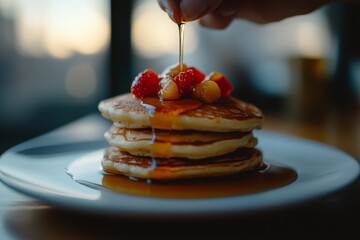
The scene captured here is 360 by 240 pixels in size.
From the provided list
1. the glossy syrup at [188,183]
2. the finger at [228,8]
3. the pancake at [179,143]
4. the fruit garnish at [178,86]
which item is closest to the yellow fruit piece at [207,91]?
the fruit garnish at [178,86]

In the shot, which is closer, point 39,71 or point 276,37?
point 39,71

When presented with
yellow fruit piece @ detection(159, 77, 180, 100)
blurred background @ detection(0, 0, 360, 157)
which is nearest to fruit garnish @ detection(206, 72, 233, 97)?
yellow fruit piece @ detection(159, 77, 180, 100)

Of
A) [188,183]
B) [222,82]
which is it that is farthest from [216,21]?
[188,183]

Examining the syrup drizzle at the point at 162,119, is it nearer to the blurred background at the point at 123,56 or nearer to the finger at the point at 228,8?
the finger at the point at 228,8

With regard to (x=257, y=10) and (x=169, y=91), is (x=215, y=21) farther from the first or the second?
(x=169, y=91)

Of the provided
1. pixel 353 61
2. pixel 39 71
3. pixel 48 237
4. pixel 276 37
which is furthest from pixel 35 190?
pixel 276 37

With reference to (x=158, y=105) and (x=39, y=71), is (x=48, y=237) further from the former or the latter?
(x=39, y=71)
